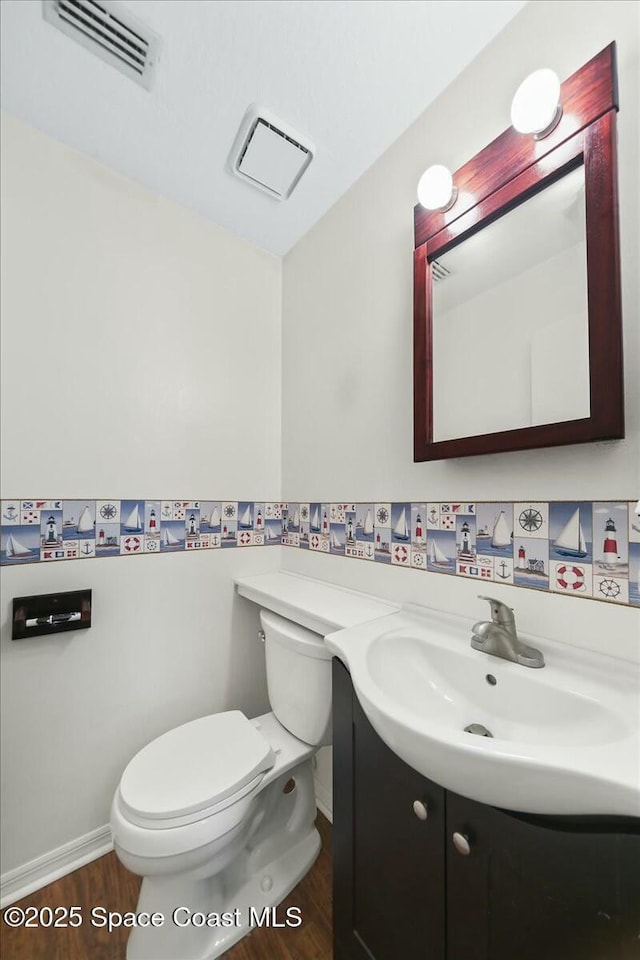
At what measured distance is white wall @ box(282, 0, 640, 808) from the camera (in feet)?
2.33

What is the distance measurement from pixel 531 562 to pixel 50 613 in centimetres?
138

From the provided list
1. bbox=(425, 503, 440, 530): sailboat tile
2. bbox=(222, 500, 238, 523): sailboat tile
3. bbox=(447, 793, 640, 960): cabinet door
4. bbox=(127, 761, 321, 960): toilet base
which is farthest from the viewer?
bbox=(222, 500, 238, 523): sailboat tile

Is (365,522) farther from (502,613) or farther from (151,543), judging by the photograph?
(151,543)

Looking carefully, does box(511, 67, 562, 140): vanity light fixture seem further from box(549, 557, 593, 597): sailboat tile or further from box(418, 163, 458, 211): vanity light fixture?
box(549, 557, 593, 597): sailboat tile

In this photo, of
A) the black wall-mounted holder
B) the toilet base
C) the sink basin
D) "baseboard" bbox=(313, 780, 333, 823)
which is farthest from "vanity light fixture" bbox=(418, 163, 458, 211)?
"baseboard" bbox=(313, 780, 333, 823)

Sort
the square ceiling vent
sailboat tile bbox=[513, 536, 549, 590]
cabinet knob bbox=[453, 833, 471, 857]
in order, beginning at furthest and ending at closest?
the square ceiling vent
sailboat tile bbox=[513, 536, 549, 590]
cabinet knob bbox=[453, 833, 471, 857]

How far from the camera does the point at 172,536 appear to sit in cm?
138

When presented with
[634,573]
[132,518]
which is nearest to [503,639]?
[634,573]

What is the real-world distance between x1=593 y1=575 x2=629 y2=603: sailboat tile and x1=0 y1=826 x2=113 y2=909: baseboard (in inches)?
66.8

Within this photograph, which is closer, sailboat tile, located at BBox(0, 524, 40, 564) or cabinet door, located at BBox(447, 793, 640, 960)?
cabinet door, located at BBox(447, 793, 640, 960)

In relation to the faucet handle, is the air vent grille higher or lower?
higher

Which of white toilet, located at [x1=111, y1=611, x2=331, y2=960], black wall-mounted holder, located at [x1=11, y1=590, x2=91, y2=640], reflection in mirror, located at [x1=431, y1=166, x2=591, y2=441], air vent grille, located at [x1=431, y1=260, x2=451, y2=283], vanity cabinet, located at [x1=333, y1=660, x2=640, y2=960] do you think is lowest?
white toilet, located at [x1=111, y1=611, x2=331, y2=960]

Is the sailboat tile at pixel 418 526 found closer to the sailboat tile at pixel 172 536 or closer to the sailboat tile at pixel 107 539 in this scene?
the sailboat tile at pixel 172 536

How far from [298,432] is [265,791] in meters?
1.29
